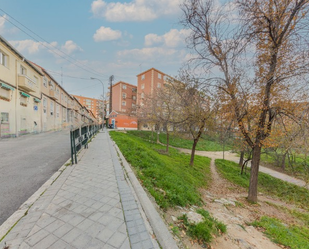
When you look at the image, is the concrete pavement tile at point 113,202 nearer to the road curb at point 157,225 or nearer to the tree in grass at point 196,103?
the road curb at point 157,225

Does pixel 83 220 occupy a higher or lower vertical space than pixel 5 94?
lower

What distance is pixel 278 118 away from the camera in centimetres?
542

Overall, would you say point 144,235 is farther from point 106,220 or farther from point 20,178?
point 20,178

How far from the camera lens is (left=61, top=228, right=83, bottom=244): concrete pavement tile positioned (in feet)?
5.81

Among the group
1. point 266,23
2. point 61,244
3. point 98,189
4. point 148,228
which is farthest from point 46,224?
point 266,23

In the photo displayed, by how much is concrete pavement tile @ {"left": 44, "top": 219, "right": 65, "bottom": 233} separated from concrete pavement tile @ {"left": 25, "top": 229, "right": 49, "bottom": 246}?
48 millimetres

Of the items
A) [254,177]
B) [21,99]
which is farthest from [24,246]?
[21,99]

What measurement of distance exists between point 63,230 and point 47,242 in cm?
23

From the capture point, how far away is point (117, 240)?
5.92 ft

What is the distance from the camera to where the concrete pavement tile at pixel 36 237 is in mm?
1718

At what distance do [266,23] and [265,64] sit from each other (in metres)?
1.43

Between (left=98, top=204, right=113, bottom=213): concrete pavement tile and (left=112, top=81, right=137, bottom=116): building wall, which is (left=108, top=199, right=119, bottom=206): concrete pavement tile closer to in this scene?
(left=98, top=204, right=113, bottom=213): concrete pavement tile

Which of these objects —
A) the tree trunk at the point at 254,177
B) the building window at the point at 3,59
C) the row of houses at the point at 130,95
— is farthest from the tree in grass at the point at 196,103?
the row of houses at the point at 130,95

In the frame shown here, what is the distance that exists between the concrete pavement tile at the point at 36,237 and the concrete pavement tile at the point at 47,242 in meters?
0.06
